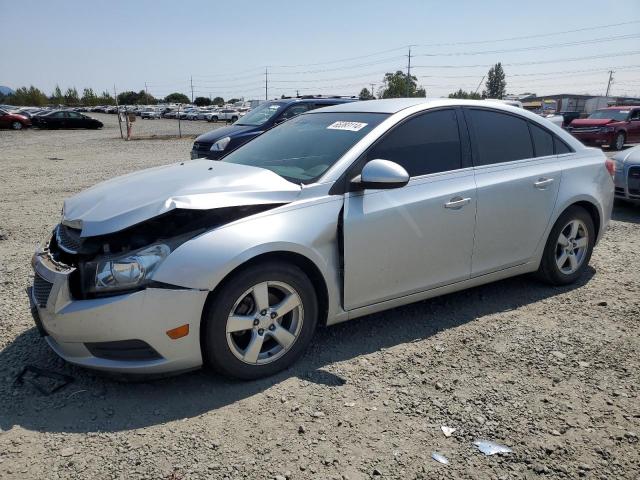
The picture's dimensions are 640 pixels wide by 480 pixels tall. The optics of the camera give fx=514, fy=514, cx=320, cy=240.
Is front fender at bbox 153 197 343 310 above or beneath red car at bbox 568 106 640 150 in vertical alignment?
beneath

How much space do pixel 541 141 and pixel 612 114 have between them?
17719 mm

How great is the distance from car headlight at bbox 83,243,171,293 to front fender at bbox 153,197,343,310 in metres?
0.06

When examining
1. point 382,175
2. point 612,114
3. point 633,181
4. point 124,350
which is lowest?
point 124,350

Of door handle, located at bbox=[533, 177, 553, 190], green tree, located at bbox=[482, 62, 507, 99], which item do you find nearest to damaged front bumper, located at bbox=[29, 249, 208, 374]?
door handle, located at bbox=[533, 177, 553, 190]

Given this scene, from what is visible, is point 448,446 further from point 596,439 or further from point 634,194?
point 634,194

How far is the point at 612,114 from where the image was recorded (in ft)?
62.8


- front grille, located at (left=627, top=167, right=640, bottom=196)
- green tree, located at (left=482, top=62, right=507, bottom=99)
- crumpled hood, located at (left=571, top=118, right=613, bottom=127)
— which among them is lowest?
front grille, located at (left=627, top=167, right=640, bottom=196)

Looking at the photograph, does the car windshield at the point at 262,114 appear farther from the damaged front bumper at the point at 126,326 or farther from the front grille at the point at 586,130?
the front grille at the point at 586,130

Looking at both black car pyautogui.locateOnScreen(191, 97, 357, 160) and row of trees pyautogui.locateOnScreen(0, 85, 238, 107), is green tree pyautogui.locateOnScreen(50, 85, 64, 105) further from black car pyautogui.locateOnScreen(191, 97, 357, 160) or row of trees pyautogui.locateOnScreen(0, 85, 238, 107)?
black car pyautogui.locateOnScreen(191, 97, 357, 160)

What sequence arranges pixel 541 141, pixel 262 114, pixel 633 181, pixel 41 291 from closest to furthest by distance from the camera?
pixel 41 291 < pixel 541 141 < pixel 633 181 < pixel 262 114

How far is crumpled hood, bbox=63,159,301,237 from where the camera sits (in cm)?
290

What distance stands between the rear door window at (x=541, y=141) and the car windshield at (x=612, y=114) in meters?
17.2

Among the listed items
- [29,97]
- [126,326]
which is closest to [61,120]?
[126,326]

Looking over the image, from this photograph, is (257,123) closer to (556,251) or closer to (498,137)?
(498,137)
